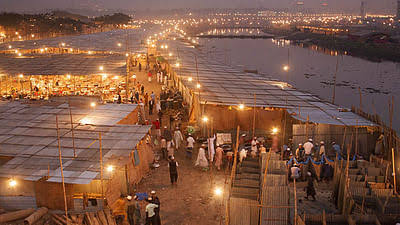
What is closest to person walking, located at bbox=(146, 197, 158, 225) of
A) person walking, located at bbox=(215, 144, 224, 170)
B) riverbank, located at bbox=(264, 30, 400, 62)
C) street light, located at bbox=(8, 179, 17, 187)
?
street light, located at bbox=(8, 179, 17, 187)

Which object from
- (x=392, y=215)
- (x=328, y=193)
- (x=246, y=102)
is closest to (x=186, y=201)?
(x=328, y=193)

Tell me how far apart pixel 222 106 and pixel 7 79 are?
12.0 metres

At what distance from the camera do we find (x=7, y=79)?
56.1ft

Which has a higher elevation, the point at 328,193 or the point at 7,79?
the point at 7,79

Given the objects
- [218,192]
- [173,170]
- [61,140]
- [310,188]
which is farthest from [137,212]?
[310,188]

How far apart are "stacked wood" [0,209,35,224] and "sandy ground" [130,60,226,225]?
236 cm

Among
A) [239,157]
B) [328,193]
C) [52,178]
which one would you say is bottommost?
[328,193]

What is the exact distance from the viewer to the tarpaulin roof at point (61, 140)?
700cm

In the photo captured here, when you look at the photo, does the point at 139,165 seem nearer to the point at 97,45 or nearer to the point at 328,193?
the point at 328,193

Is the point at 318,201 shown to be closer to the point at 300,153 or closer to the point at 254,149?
the point at 300,153

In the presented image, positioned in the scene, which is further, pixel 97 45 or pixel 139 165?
pixel 97 45

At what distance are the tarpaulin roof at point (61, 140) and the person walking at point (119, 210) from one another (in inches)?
30.4

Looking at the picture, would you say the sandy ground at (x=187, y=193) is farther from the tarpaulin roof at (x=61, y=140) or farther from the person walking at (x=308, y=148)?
the person walking at (x=308, y=148)

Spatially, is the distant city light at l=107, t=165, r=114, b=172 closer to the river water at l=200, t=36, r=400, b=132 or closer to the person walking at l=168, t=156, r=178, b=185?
the person walking at l=168, t=156, r=178, b=185
